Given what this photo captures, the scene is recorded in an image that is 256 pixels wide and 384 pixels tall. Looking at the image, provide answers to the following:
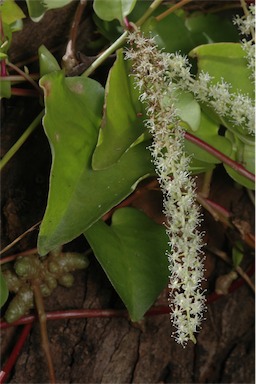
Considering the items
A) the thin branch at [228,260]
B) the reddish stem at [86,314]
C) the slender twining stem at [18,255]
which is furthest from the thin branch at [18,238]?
the thin branch at [228,260]

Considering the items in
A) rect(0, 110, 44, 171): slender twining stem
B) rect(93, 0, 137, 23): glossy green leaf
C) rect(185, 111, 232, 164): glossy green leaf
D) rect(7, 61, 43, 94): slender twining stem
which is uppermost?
rect(93, 0, 137, 23): glossy green leaf

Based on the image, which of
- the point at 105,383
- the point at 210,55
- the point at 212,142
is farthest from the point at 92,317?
the point at 210,55

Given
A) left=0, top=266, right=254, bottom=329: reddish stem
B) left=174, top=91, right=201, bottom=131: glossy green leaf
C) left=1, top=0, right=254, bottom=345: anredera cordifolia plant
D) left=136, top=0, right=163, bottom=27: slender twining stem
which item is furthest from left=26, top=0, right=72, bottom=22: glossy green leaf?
left=0, top=266, right=254, bottom=329: reddish stem

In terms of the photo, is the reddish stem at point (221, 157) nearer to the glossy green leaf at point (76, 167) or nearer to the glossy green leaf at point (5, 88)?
the glossy green leaf at point (76, 167)

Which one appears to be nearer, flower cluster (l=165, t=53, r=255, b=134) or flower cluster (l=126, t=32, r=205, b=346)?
flower cluster (l=126, t=32, r=205, b=346)

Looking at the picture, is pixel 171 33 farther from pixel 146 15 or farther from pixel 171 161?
pixel 171 161

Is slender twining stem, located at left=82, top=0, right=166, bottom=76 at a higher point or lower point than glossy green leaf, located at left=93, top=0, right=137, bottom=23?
lower

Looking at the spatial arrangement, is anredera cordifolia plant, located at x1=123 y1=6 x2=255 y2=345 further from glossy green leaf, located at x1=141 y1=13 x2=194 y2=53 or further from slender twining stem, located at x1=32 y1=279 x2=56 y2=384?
slender twining stem, located at x1=32 y1=279 x2=56 y2=384
